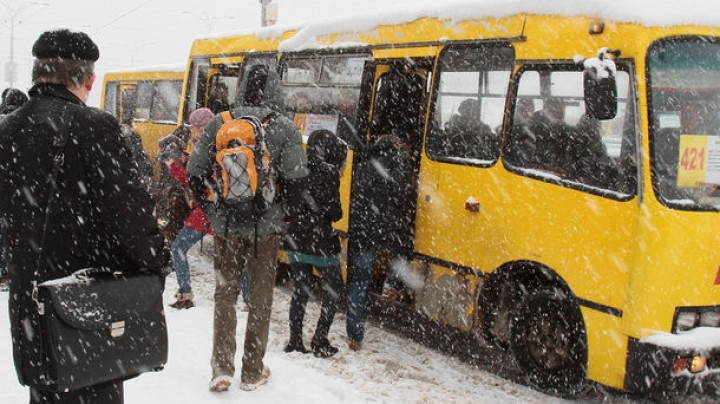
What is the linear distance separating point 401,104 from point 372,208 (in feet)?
5.07

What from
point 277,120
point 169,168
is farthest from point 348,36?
point 277,120

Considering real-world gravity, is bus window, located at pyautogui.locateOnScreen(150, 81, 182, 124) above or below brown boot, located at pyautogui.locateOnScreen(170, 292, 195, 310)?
above

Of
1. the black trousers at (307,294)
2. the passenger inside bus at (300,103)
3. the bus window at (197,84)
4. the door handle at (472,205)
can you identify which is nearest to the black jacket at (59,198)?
the black trousers at (307,294)

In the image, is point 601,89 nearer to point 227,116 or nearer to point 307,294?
point 227,116

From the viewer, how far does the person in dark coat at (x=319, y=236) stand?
5.81 meters

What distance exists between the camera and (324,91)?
27.0ft

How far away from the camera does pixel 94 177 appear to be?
2627mm

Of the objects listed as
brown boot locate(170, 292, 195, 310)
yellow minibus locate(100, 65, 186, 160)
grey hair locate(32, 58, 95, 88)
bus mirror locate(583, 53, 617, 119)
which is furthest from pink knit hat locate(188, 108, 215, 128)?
yellow minibus locate(100, 65, 186, 160)

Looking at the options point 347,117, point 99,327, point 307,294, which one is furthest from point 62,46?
point 347,117

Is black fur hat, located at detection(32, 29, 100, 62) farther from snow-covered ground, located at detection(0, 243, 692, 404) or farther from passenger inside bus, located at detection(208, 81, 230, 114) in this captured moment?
passenger inside bus, located at detection(208, 81, 230, 114)

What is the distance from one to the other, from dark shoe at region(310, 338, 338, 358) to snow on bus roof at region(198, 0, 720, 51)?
9.55ft

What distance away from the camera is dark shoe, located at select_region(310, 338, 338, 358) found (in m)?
6.02

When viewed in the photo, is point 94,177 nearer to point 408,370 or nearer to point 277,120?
point 277,120

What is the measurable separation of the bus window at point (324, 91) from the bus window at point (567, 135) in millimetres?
2130
